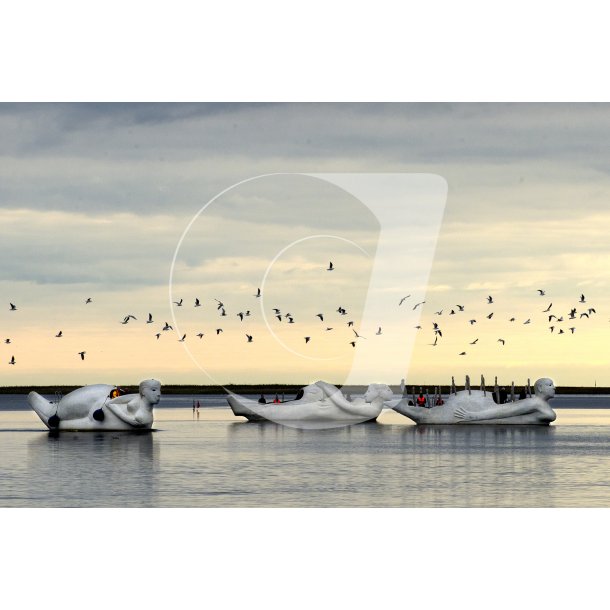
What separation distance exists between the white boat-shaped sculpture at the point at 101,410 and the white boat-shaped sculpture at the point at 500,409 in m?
22.1

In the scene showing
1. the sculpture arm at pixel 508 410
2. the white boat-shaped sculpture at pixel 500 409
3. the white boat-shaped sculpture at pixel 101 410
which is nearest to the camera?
the white boat-shaped sculpture at pixel 101 410

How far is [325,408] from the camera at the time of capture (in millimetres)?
77375

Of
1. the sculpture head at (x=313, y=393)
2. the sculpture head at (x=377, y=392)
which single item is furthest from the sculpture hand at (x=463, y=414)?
the sculpture head at (x=313, y=393)

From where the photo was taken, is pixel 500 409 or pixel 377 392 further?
pixel 377 392

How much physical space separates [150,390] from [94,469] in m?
14.1

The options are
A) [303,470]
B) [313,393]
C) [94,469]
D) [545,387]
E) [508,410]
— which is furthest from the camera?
[313,393]

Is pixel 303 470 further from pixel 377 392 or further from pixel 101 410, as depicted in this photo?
pixel 377 392

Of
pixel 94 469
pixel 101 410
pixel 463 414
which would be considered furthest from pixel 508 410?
pixel 94 469

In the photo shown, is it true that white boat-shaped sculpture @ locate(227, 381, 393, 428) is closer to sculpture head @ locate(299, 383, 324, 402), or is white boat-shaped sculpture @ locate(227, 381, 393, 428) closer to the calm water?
sculpture head @ locate(299, 383, 324, 402)

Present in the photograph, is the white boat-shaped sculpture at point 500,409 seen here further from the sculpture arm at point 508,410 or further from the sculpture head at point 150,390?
the sculpture head at point 150,390

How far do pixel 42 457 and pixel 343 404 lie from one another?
110 ft

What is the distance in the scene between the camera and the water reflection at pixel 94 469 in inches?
1366

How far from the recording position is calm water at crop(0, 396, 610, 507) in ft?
113

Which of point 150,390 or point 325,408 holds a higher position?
point 150,390
